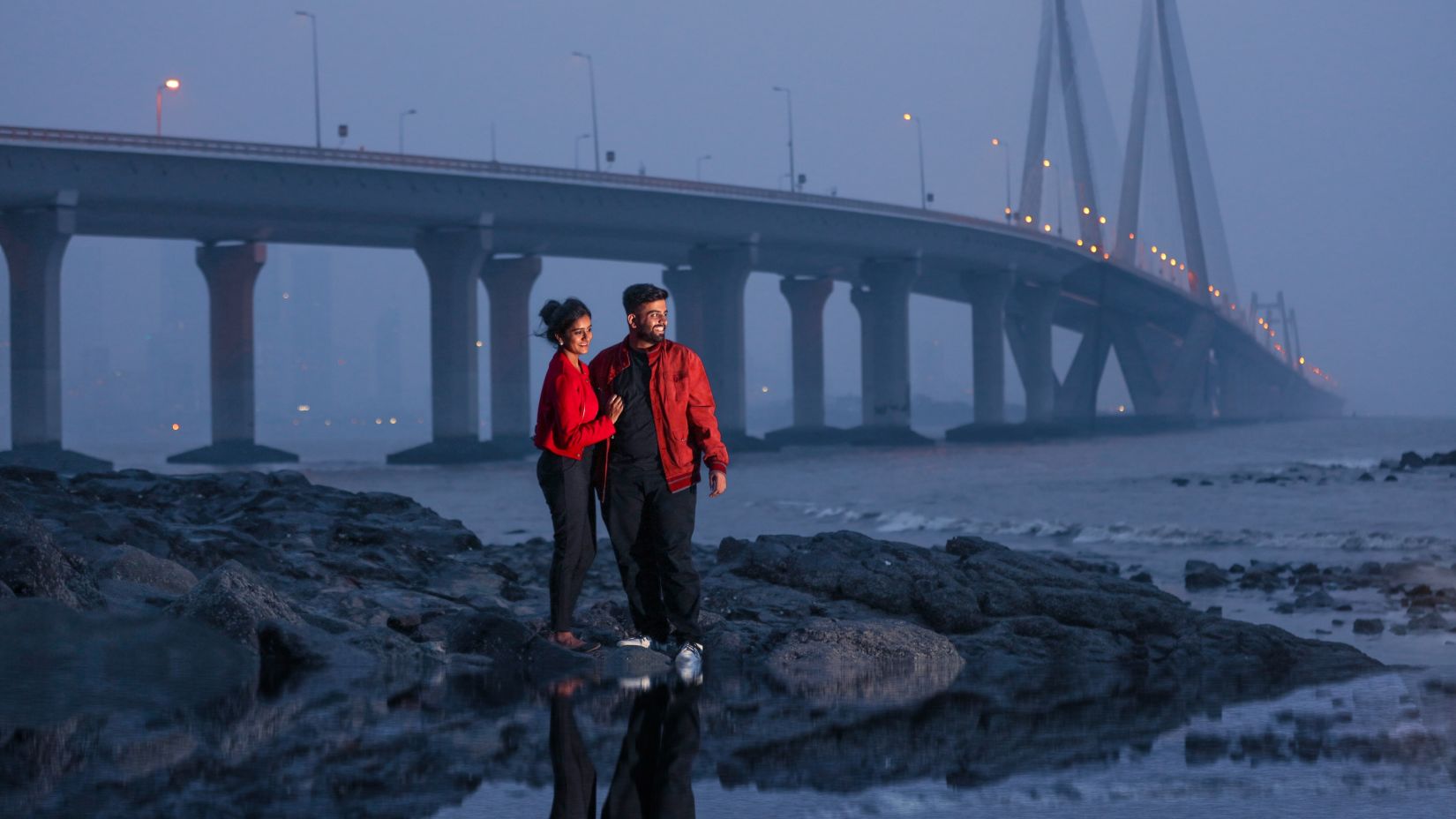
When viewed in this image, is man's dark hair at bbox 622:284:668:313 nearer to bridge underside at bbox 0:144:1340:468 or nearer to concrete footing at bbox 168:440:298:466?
bridge underside at bbox 0:144:1340:468

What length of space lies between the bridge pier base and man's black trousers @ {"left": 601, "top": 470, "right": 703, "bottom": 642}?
75.0 meters

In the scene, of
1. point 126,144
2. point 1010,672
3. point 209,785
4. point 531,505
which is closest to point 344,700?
point 209,785

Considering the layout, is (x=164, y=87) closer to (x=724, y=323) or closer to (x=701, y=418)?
(x=724, y=323)

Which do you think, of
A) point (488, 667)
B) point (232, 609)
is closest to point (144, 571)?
point (232, 609)

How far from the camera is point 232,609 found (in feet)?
24.8

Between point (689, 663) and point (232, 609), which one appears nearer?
point (689, 663)

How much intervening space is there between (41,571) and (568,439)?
258cm

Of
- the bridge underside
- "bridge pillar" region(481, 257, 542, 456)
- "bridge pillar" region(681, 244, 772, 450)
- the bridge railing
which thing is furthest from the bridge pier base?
"bridge pillar" region(481, 257, 542, 456)

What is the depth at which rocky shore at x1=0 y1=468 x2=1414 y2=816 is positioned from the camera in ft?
15.8

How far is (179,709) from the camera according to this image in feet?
19.2

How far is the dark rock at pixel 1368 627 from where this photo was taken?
1116 cm

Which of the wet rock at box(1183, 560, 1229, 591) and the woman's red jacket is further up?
the woman's red jacket

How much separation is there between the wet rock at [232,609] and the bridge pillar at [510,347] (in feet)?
194

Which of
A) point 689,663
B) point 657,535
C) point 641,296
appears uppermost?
point 641,296
